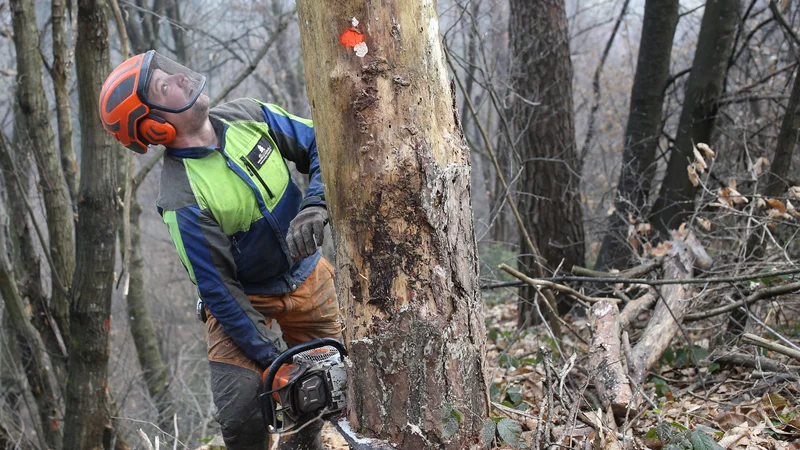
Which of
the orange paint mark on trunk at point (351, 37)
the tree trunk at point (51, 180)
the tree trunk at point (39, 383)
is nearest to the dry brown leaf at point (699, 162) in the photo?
the orange paint mark on trunk at point (351, 37)

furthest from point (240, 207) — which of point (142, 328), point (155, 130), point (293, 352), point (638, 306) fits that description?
point (142, 328)

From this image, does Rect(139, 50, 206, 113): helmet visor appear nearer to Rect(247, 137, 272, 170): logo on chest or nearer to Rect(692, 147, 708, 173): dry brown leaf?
Rect(247, 137, 272, 170): logo on chest

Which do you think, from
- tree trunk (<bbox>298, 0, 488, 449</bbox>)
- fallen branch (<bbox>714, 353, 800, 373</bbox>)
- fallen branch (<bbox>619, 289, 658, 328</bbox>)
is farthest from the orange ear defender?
fallen branch (<bbox>714, 353, 800, 373</bbox>)

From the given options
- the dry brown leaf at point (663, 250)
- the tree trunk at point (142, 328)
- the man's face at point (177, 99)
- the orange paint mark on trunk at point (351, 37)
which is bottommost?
Result: the tree trunk at point (142, 328)

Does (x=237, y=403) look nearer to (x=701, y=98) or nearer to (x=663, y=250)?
(x=663, y=250)

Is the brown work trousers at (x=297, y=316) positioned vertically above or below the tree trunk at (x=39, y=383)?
above

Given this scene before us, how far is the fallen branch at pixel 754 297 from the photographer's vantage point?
3.77 m

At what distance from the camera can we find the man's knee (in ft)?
10.6

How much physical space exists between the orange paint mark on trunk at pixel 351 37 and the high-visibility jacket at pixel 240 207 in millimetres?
867

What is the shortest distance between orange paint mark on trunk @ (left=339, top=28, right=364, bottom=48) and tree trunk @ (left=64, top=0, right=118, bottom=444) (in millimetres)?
2991

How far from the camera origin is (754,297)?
13.1 ft

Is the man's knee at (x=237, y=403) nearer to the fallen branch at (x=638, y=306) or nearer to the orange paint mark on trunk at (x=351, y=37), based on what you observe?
the orange paint mark on trunk at (x=351, y=37)

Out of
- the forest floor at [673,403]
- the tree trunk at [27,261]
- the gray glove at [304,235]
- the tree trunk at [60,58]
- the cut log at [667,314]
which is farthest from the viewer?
the tree trunk at [27,261]

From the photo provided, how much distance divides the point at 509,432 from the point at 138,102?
2.22 meters
